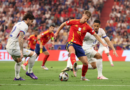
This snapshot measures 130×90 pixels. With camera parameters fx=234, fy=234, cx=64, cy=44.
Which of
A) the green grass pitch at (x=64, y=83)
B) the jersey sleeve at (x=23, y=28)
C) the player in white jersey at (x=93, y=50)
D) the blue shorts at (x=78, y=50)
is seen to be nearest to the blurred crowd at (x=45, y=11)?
the player in white jersey at (x=93, y=50)

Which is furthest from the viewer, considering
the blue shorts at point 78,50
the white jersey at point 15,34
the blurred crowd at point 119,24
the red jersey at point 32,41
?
the blurred crowd at point 119,24

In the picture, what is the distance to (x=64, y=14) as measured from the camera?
2605cm

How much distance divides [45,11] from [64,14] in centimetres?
216

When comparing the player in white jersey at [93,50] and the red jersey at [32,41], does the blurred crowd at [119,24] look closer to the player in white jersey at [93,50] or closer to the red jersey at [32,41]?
the red jersey at [32,41]

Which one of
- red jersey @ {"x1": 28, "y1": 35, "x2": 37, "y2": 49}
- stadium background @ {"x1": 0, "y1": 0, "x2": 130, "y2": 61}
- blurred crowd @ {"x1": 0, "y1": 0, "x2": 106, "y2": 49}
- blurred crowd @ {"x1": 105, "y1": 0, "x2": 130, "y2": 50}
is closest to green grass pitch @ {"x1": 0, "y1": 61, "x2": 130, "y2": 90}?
red jersey @ {"x1": 28, "y1": 35, "x2": 37, "y2": 49}

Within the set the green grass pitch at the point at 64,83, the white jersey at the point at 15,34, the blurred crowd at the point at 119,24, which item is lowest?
the green grass pitch at the point at 64,83

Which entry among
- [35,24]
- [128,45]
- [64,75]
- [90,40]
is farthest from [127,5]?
[64,75]

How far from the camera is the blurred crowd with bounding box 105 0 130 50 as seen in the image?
22.9m

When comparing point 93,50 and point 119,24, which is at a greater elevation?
point 119,24

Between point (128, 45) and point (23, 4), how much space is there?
41.8ft

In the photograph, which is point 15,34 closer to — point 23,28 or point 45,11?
point 23,28

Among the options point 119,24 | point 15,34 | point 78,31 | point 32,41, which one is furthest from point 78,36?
point 119,24

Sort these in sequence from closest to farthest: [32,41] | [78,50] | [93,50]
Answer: [78,50], [93,50], [32,41]

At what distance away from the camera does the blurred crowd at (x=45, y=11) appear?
80.2ft
